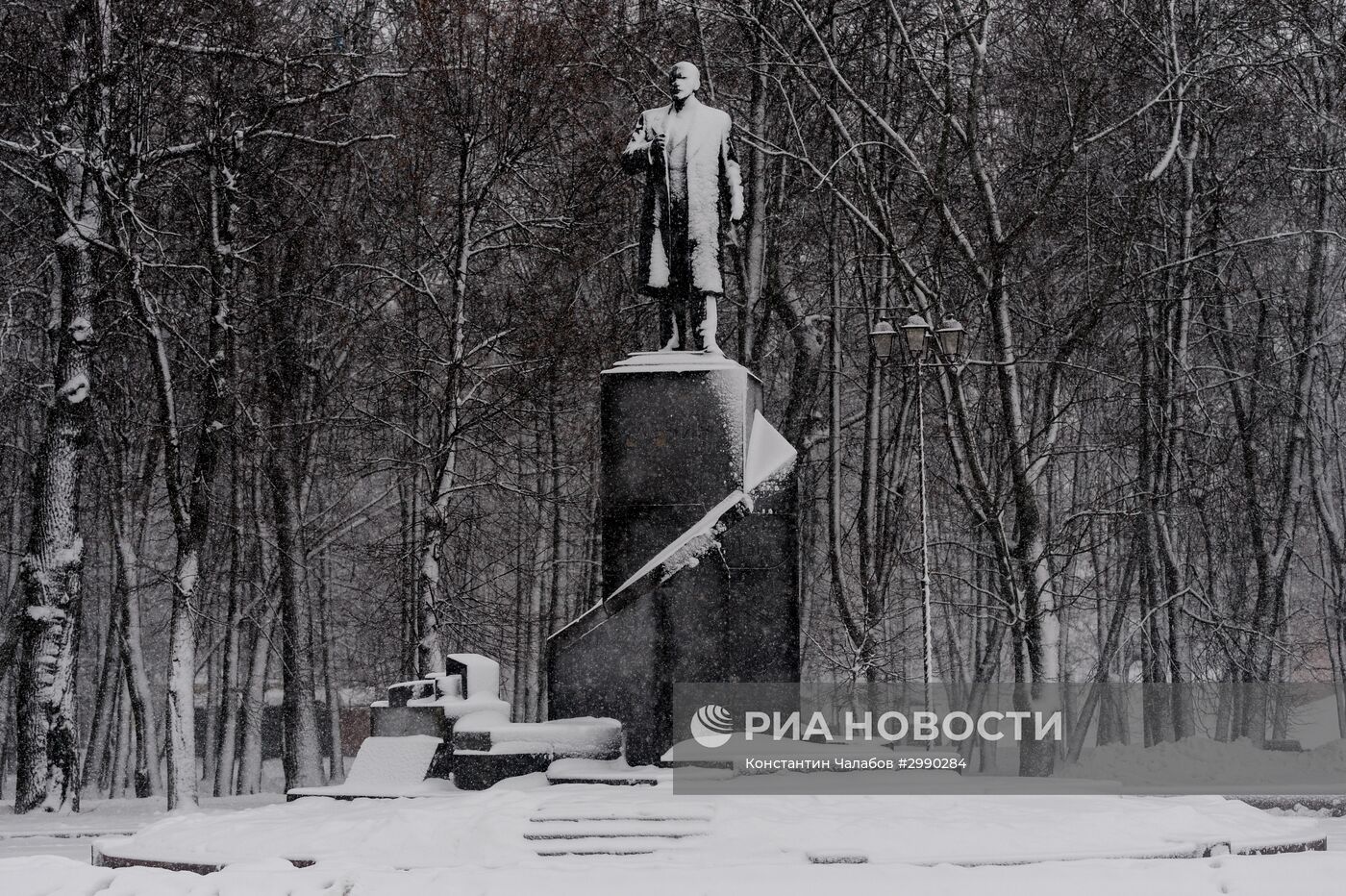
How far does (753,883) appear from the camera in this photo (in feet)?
22.6

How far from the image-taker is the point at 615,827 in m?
7.84

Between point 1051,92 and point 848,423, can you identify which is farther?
point 848,423

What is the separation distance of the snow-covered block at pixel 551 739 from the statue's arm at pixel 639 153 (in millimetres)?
4035

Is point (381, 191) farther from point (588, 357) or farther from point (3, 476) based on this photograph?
point (3, 476)

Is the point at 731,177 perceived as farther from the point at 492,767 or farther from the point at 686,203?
the point at 492,767

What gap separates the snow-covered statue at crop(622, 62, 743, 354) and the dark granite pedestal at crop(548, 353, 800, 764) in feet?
1.55

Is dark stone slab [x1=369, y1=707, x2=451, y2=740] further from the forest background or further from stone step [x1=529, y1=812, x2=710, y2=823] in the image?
the forest background

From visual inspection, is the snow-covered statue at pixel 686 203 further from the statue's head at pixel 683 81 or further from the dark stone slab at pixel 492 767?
the dark stone slab at pixel 492 767

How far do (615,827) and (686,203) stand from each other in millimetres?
4652

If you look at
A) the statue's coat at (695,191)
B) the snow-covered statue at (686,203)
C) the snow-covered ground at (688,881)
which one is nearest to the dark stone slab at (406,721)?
the snow-covered ground at (688,881)

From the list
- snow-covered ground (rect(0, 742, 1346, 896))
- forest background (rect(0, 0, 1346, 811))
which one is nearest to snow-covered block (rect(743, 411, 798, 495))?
snow-covered ground (rect(0, 742, 1346, 896))

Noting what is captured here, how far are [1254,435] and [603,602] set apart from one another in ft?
46.5

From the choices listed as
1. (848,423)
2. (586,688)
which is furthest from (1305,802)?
(586,688)

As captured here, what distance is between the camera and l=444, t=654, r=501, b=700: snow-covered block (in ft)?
34.3
